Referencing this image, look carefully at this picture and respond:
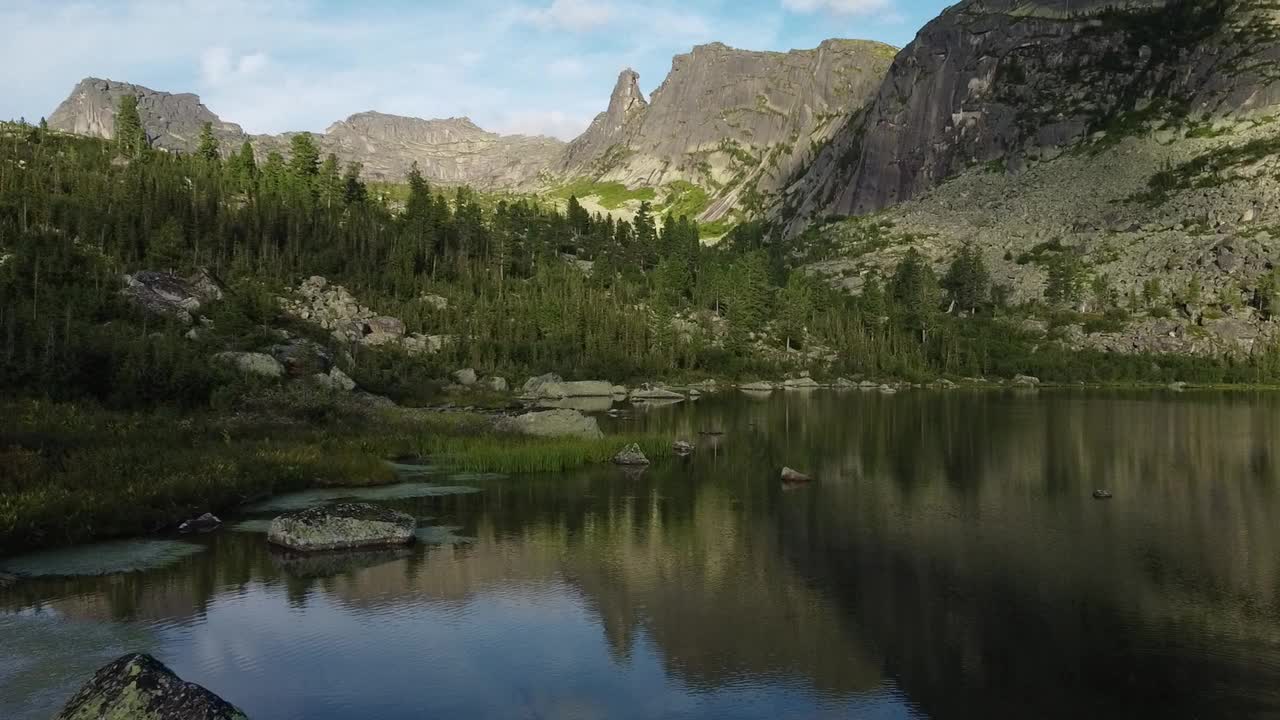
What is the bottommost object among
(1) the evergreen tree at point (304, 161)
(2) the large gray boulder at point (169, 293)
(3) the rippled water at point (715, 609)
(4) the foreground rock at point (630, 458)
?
(3) the rippled water at point (715, 609)

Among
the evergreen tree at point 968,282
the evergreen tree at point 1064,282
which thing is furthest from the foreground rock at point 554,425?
the evergreen tree at point 1064,282

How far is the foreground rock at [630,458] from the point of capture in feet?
148

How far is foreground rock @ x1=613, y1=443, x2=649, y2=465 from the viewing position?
148 feet

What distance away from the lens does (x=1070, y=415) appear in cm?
7775

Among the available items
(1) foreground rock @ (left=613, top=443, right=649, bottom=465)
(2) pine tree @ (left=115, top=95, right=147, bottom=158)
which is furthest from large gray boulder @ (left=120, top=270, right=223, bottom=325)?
(2) pine tree @ (left=115, top=95, right=147, bottom=158)

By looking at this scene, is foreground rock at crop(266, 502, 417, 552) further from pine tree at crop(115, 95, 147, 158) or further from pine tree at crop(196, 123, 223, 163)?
pine tree at crop(115, 95, 147, 158)

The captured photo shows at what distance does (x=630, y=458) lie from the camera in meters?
45.2

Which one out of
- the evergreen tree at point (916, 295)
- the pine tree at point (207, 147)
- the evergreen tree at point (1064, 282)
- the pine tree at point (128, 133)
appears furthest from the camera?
the evergreen tree at point (1064, 282)

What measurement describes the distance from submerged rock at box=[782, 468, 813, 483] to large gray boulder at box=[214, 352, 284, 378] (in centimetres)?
4074

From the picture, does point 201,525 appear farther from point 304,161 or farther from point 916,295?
point 916,295

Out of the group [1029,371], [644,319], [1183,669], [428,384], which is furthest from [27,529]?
[1029,371]

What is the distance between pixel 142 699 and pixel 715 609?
13.0 metres

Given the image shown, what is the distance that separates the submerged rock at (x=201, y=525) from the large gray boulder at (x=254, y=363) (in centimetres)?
3513

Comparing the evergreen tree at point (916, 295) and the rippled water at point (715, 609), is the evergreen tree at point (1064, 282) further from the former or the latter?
the rippled water at point (715, 609)
